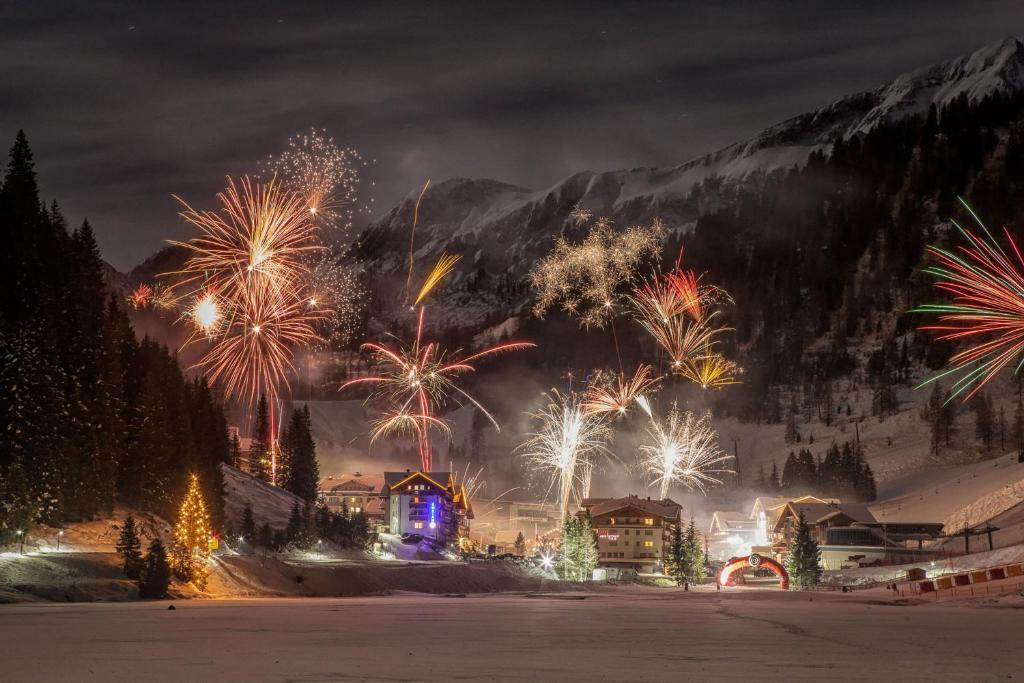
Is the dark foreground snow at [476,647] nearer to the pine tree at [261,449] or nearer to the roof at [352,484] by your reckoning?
the pine tree at [261,449]

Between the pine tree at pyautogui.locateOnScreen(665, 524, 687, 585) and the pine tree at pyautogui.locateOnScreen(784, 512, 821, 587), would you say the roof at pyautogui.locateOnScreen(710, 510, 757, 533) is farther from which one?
the pine tree at pyautogui.locateOnScreen(784, 512, 821, 587)

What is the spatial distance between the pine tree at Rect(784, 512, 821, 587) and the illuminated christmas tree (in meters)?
64.9

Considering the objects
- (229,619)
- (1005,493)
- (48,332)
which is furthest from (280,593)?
(1005,493)

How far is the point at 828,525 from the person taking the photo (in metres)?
135

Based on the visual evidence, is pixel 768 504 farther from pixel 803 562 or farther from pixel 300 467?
pixel 300 467

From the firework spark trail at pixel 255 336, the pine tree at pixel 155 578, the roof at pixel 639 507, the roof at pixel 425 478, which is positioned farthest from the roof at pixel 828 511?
the pine tree at pixel 155 578

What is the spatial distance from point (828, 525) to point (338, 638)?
11922 centimetres

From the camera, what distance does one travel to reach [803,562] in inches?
4141

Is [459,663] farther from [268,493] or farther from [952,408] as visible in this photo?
[952,408]

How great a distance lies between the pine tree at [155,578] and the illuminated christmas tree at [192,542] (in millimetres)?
2832

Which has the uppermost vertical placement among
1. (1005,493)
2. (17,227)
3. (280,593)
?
(17,227)

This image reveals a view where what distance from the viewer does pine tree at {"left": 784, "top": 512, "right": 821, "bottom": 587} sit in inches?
4114

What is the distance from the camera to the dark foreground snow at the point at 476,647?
18688mm

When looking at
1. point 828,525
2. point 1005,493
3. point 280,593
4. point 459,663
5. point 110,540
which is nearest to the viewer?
point 459,663
